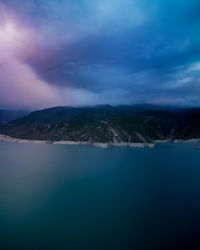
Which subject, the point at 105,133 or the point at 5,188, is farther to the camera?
the point at 105,133

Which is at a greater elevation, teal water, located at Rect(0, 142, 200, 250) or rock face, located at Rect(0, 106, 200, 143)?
rock face, located at Rect(0, 106, 200, 143)

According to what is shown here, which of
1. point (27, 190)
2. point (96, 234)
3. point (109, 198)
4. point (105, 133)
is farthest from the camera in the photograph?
point (105, 133)

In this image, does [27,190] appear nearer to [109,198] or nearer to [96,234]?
[109,198]

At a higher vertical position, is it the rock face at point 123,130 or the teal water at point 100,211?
the rock face at point 123,130

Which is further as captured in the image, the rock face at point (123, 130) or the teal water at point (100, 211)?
the rock face at point (123, 130)

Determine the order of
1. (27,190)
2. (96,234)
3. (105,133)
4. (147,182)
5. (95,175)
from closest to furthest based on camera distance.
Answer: (96,234), (27,190), (147,182), (95,175), (105,133)

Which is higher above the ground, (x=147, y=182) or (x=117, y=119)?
(x=117, y=119)

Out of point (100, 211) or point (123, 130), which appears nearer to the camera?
point (100, 211)

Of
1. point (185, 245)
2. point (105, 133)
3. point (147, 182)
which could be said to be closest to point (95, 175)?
point (147, 182)

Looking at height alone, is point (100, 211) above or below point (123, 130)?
below

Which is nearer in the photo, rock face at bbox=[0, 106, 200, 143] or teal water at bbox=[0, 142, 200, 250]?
teal water at bbox=[0, 142, 200, 250]
